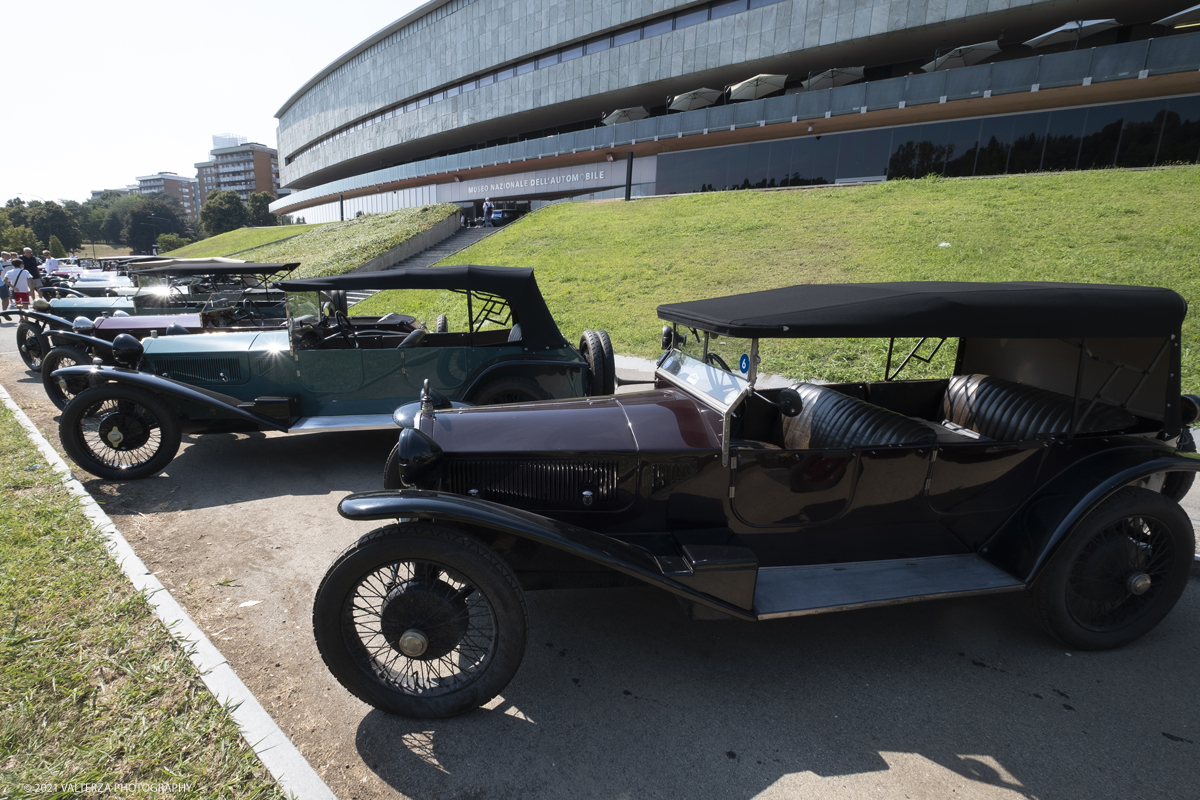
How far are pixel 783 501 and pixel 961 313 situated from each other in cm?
120

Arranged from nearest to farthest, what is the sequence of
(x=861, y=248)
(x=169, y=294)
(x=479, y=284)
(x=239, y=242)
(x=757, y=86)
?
(x=479, y=284)
(x=169, y=294)
(x=861, y=248)
(x=757, y=86)
(x=239, y=242)

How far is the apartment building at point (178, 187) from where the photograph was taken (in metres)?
162

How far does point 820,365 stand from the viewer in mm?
8594

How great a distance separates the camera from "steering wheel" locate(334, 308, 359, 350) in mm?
6191

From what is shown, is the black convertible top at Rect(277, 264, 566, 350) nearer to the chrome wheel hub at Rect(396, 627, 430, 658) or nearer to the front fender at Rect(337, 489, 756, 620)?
the front fender at Rect(337, 489, 756, 620)

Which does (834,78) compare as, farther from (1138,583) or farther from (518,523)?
(518,523)

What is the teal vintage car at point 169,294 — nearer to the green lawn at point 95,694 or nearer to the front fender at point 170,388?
the front fender at point 170,388

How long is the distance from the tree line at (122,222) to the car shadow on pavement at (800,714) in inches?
3161

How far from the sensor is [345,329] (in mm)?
6367

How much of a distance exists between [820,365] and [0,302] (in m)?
22.0

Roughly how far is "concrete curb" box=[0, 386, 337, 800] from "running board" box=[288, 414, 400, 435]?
1.70 meters

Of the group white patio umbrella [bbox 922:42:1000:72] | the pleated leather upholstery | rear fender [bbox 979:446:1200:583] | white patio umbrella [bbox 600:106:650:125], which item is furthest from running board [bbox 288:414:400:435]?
white patio umbrella [bbox 600:106:650:125]

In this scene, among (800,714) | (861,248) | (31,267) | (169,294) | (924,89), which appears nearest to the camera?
(800,714)

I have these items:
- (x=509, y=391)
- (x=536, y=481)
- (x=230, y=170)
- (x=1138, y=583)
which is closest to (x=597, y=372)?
(x=509, y=391)
